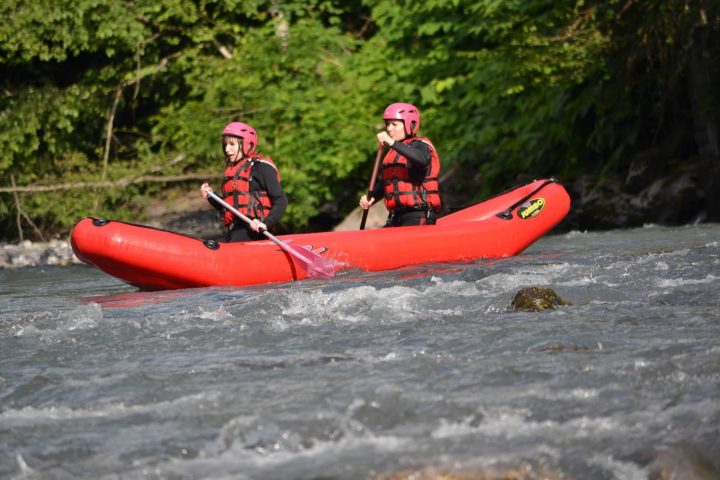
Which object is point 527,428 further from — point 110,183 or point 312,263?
point 110,183

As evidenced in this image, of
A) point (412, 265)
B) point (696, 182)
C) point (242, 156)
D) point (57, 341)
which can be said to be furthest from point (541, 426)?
point (696, 182)

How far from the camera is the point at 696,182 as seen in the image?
11.0 meters

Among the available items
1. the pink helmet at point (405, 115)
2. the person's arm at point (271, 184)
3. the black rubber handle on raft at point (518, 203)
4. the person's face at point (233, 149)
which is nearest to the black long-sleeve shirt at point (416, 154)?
the pink helmet at point (405, 115)

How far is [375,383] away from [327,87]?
397 inches

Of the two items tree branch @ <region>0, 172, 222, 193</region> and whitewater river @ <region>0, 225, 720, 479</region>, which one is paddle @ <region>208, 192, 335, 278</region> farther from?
tree branch @ <region>0, 172, 222, 193</region>

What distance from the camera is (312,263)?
7.40 meters

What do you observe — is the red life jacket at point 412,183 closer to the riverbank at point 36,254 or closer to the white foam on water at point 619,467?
the white foam on water at point 619,467

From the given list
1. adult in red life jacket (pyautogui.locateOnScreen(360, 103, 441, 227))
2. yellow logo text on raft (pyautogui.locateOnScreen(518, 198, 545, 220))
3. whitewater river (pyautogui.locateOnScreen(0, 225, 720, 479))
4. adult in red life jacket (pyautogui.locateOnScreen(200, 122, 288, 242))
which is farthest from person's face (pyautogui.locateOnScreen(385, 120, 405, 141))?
whitewater river (pyautogui.locateOnScreen(0, 225, 720, 479))

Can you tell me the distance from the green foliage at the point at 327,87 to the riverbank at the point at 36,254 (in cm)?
51

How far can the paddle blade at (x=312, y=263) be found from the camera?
7355 millimetres

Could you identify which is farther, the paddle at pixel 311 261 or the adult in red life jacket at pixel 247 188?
the adult in red life jacket at pixel 247 188

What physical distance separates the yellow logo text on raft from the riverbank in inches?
224

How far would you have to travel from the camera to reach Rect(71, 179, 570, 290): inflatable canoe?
7.05 meters

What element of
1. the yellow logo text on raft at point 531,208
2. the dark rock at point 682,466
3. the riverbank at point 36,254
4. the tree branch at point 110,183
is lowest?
the riverbank at point 36,254
